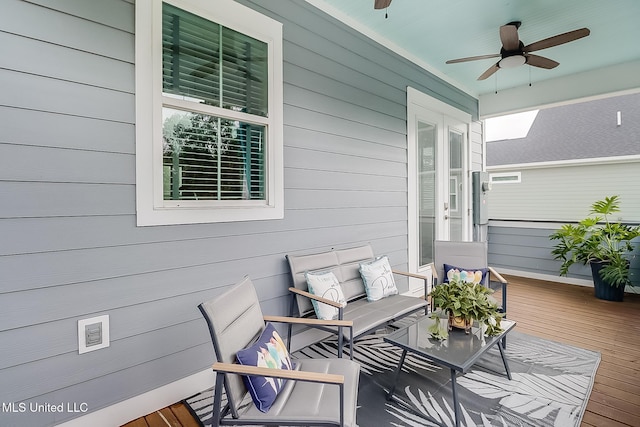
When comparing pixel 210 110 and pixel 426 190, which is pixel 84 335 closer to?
pixel 210 110

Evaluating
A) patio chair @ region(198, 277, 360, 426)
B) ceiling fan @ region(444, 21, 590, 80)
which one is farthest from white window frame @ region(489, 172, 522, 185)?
patio chair @ region(198, 277, 360, 426)

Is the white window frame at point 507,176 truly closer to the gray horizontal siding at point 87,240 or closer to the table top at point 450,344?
the table top at point 450,344

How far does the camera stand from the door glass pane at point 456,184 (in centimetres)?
495

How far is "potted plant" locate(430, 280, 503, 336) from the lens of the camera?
2070mm

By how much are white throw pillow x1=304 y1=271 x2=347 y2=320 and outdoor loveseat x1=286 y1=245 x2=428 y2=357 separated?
3 centimetres

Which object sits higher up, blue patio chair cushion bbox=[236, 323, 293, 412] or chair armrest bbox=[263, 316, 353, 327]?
chair armrest bbox=[263, 316, 353, 327]

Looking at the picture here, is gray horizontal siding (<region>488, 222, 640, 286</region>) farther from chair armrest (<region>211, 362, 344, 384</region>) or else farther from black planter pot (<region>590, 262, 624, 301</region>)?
chair armrest (<region>211, 362, 344, 384</region>)

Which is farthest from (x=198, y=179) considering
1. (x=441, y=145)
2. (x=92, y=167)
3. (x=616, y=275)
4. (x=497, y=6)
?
(x=616, y=275)

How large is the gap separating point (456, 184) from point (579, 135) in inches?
216

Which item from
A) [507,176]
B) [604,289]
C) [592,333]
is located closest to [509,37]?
[592,333]

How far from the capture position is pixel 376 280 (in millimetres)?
2959

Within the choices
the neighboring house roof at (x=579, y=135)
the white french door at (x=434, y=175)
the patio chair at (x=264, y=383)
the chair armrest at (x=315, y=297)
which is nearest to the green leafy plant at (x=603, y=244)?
the white french door at (x=434, y=175)

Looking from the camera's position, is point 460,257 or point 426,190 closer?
point 460,257

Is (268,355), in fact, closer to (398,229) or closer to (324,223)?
(324,223)
